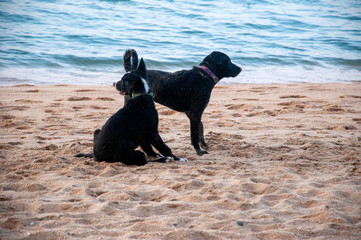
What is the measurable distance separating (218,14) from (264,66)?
10.3m

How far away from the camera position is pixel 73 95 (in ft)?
28.5

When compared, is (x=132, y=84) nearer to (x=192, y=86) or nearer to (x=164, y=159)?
(x=164, y=159)

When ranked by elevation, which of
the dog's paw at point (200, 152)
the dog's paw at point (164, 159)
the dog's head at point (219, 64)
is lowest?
the dog's paw at point (200, 152)

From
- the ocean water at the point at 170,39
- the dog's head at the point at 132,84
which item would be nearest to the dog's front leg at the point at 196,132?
the dog's head at the point at 132,84

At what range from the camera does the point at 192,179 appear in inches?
171

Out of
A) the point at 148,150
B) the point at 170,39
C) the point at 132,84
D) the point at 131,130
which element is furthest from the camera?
the point at 170,39

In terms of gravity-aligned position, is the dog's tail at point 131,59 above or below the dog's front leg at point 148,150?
above

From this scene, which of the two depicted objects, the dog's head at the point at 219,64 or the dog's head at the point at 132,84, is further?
the dog's head at the point at 219,64

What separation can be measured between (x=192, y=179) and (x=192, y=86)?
188 centimetres

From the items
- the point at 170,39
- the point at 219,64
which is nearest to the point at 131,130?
the point at 219,64

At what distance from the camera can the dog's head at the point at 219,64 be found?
5930mm

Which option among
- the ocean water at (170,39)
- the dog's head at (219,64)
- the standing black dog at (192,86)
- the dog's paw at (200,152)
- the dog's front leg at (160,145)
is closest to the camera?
the dog's front leg at (160,145)

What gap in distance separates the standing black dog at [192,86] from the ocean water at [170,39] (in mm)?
5082

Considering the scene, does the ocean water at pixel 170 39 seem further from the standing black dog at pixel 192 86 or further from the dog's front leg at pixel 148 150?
the dog's front leg at pixel 148 150
